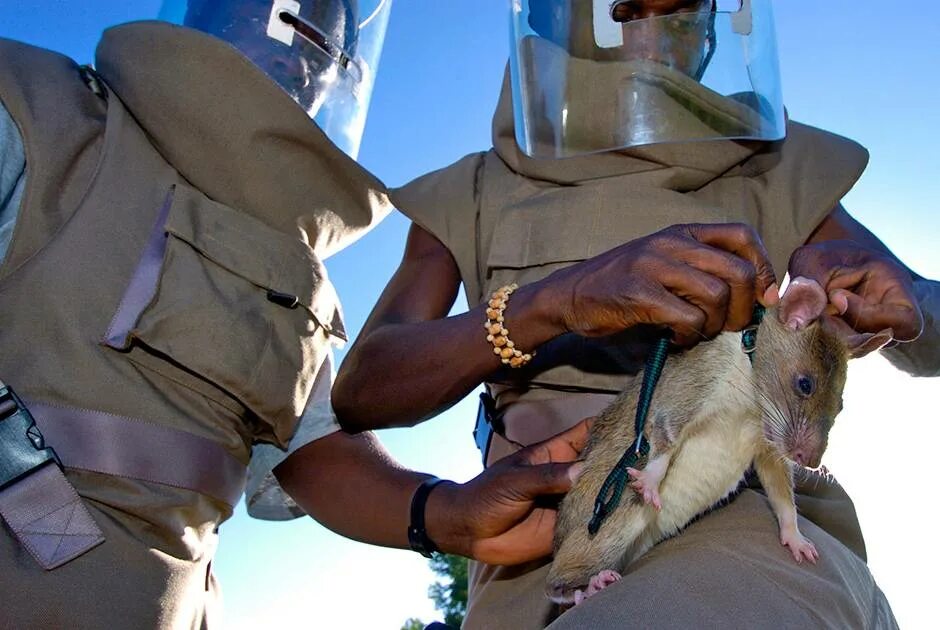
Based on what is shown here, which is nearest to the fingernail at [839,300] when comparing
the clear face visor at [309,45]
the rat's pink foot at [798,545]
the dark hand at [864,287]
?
the dark hand at [864,287]

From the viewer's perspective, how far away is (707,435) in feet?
9.25

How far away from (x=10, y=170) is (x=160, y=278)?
0.53 m

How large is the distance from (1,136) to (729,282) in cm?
211

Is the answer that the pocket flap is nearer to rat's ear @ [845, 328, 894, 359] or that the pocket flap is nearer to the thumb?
the thumb

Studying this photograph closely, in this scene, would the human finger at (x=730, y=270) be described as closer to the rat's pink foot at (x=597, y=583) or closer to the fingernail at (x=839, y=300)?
the fingernail at (x=839, y=300)

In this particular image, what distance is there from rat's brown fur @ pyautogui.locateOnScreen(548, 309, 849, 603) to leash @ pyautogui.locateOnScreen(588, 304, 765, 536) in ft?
0.25

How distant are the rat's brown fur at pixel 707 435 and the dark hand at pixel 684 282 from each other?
273 millimetres

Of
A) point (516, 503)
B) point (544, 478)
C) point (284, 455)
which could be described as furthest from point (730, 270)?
point (284, 455)

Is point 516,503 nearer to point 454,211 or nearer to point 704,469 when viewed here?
point 704,469

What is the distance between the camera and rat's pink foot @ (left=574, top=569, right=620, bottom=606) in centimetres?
257

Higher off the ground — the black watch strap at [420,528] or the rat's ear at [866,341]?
the rat's ear at [866,341]

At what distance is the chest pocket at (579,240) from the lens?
3.08 m

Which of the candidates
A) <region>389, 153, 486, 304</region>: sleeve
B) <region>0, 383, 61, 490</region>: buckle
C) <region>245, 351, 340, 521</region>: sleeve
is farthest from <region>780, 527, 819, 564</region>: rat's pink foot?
<region>0, 383, 61, 490</region>: buckle

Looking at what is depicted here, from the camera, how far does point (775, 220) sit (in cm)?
321
